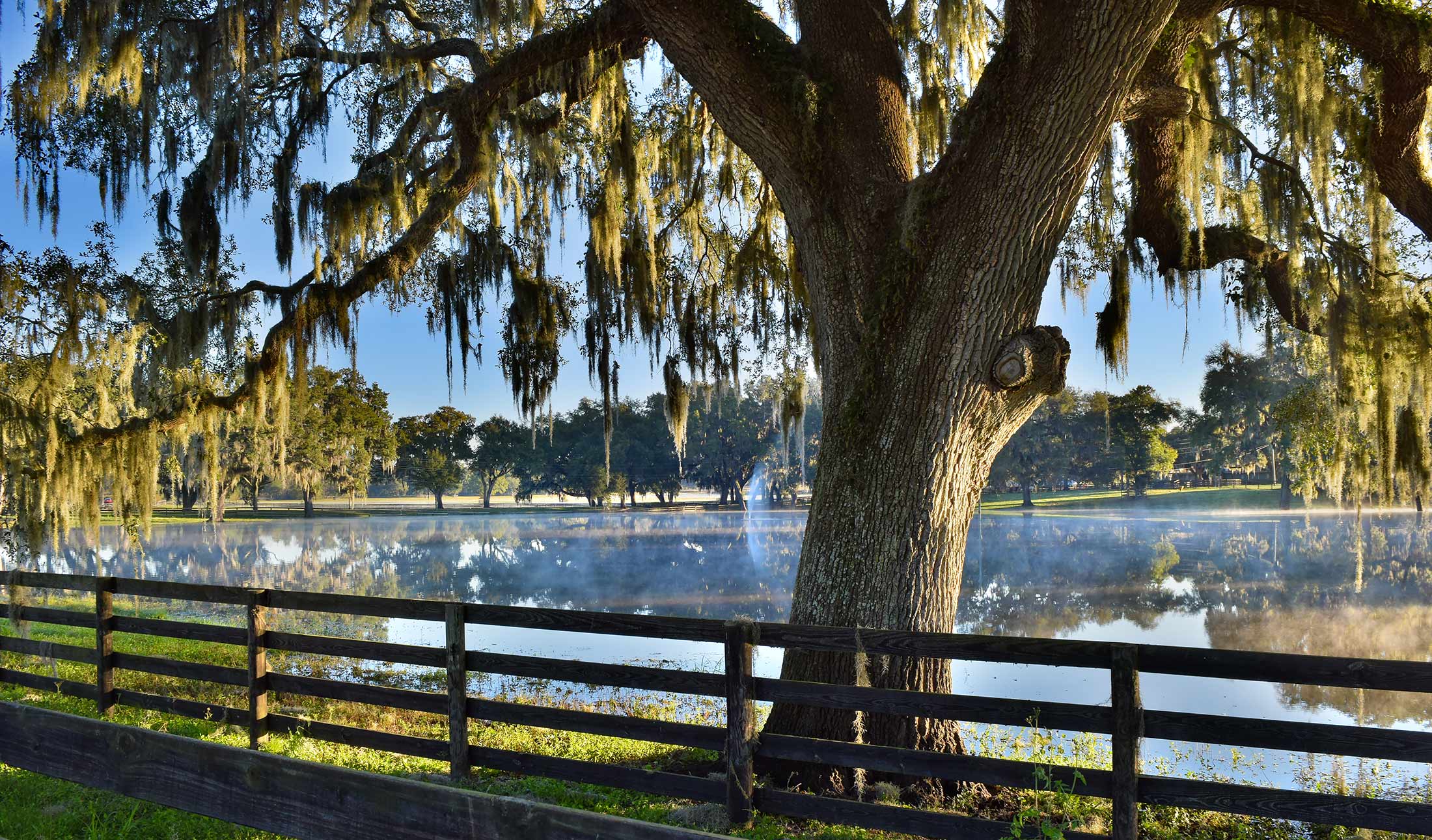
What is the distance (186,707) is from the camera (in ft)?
21.8

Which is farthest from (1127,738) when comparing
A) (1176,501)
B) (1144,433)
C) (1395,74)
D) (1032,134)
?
(1176,501)

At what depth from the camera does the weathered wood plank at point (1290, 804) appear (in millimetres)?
3604

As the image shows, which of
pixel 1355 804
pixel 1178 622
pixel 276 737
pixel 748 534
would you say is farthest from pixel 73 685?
pixel 748 534

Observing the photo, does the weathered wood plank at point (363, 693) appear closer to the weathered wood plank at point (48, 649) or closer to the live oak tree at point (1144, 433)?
the weathered wood plank at point (48, 649)

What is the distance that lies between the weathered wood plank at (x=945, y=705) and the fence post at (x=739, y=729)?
98 millimetres

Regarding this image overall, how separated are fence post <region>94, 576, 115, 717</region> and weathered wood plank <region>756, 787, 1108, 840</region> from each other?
5296 mm

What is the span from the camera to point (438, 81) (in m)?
11.8

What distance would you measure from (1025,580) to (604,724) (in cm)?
2025

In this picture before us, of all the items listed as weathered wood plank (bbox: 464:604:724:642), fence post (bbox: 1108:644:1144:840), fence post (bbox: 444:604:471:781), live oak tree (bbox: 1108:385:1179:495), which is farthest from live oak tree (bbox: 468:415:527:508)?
fence post (bbox: 1108:644:1144:840)

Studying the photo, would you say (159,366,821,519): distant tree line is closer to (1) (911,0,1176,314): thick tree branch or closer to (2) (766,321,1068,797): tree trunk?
(2) (766,321,1068,797): tree trunk

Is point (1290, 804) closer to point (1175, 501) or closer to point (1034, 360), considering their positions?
point (1034, 360)

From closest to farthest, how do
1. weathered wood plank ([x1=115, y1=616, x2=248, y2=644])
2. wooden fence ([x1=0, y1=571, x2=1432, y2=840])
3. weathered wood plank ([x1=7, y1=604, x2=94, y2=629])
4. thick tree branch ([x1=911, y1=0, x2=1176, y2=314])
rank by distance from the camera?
wooden fence ([x1=0, y1=571, x2=1432, y2=840]), thick tree branch ([x1=911, y1=0, x2=1176, y2=314]), weathered wood plank ([x1=115, y1=616, x2=248, y2=644]), weathered wood plank ([x1=7, y1=604, x2=94, y2=629])

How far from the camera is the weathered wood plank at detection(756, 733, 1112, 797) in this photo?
13.2ft

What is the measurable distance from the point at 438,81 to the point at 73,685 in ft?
26.5
